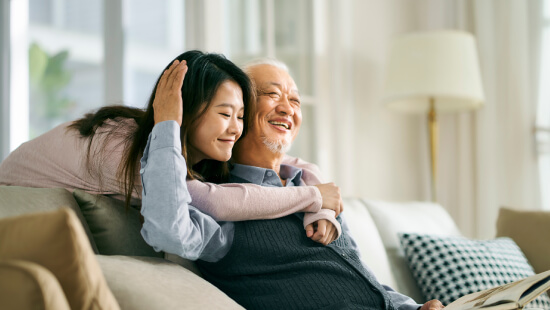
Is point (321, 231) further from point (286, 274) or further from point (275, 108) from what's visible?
point (275, 108)

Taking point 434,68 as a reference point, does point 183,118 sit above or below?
below

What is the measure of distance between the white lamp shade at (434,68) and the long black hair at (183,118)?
1.88m

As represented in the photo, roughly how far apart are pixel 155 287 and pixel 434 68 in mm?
2400

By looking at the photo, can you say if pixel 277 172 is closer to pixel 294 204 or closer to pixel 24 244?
pixel 294 204

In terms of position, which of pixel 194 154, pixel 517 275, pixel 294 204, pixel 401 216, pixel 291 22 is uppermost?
pixel 291 22

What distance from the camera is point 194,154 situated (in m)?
1.34

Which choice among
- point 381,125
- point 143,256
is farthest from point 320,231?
point 381,125

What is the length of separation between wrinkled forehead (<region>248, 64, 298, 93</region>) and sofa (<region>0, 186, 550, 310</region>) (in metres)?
0.51

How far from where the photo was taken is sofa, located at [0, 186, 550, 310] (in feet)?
3.14

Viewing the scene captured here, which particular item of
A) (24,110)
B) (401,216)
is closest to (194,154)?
(401,216)

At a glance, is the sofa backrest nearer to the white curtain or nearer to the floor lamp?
the floor lamp

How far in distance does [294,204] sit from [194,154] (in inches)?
10.3

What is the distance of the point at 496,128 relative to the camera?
3.46 metres

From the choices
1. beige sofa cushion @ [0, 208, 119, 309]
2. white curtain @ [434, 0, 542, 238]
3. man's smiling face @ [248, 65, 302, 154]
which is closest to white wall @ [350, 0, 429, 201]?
white curtain @ [434, 0, 542, 238]
